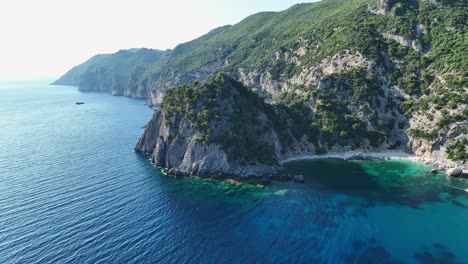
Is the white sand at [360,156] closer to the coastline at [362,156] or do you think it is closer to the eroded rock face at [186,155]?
the coastline at [362,156]

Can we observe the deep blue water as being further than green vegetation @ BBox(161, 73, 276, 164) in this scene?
No

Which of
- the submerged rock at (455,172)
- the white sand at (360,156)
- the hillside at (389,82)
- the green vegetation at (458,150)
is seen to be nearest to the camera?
the submerged rock at (455,172)

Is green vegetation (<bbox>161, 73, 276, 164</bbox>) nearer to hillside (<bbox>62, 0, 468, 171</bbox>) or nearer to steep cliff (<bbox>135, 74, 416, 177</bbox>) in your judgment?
steep cliff (<bbox>135, 74, 416, 177</bbox>)

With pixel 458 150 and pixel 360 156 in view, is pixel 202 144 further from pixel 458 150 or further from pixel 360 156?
pixel 458 150

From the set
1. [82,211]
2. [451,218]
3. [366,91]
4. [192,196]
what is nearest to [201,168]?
[192,196]

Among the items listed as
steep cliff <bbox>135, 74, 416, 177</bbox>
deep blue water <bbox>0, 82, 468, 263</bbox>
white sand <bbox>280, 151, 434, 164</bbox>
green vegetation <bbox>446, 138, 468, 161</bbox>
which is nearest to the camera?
deep blue water <bbox>0, 82, 468, 263</bbox>

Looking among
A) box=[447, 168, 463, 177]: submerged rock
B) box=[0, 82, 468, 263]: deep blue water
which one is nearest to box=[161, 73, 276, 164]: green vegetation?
box=[0, 82, 468, 263]: deep blue water

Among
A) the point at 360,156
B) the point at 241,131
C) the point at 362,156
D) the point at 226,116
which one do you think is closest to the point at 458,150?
the point at 362,156

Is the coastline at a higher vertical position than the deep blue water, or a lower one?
higher

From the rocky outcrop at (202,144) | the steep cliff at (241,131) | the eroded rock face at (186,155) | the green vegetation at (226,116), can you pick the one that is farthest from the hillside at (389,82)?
the eroded rock face at (186,155)
